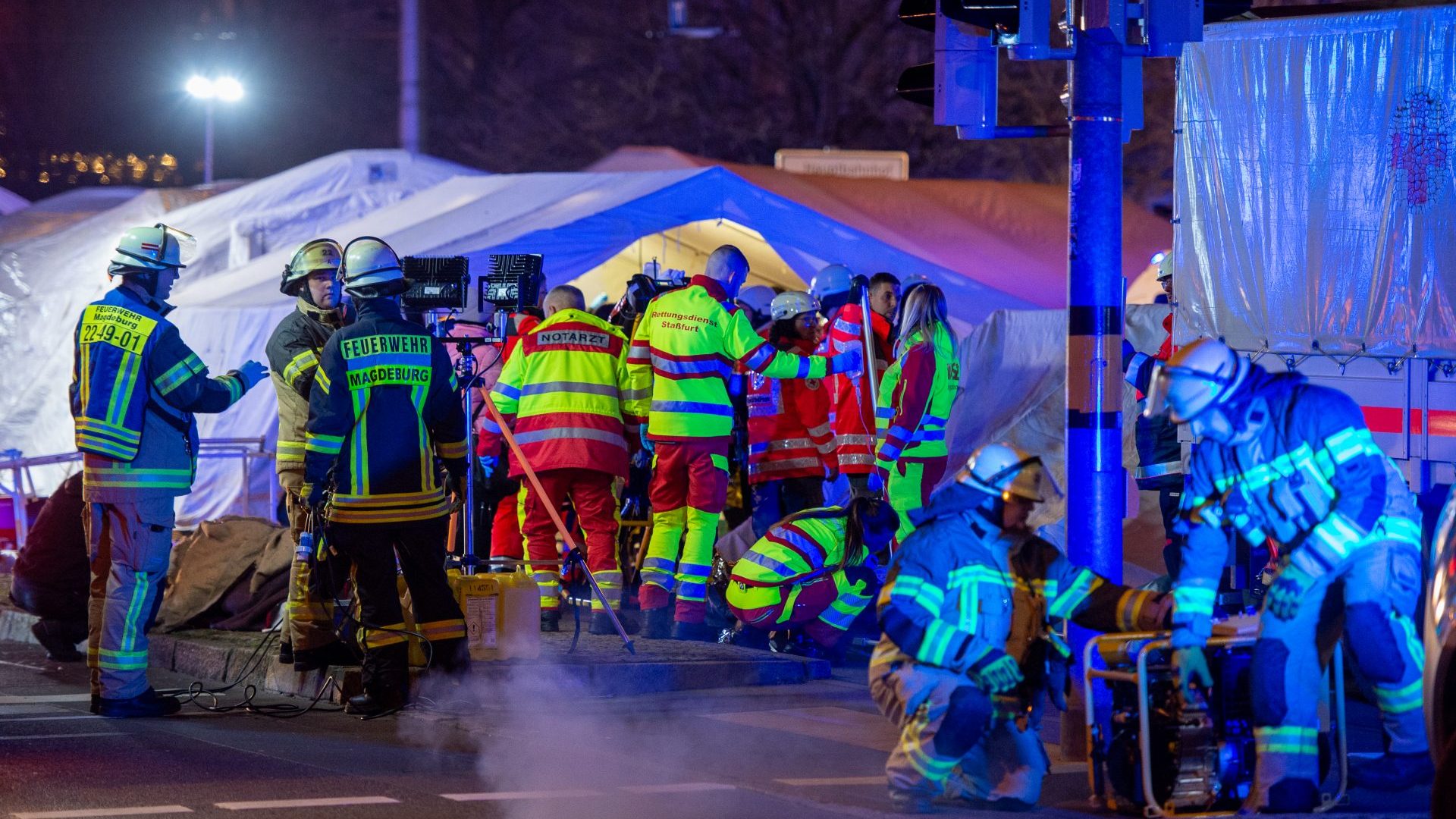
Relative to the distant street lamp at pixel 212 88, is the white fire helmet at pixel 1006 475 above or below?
below

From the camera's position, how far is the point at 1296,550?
6824 mm

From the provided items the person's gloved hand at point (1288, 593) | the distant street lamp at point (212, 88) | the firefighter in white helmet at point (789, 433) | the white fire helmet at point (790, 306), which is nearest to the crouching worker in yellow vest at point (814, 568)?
the firefighter in white helmet at point (789, 433)

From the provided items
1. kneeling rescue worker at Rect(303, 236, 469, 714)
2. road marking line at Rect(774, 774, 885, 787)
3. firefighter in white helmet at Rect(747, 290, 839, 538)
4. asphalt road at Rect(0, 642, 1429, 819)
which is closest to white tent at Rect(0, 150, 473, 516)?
firefighter in white helmet at Rect(747, 290, 839, 538)

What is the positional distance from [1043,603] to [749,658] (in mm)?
3295

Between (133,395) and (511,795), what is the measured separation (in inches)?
121

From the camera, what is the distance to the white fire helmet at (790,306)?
11758 millimetres

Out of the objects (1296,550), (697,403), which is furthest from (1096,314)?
(697,403)

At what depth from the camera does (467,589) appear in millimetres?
9711

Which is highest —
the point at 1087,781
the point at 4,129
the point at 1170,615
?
the point at 4,129

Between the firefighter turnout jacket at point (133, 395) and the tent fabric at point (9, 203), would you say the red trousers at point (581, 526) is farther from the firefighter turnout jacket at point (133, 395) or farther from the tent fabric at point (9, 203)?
the tent fabric at point (9, 203)

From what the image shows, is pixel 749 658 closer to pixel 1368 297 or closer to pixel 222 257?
pixel 1368 297

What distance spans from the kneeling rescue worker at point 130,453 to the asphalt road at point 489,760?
28 centimetres

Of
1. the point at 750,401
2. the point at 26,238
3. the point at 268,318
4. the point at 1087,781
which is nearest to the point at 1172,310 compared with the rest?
the point at 750,401

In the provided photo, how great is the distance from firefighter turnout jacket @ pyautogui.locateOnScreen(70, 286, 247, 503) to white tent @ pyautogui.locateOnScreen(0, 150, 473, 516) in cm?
1093
